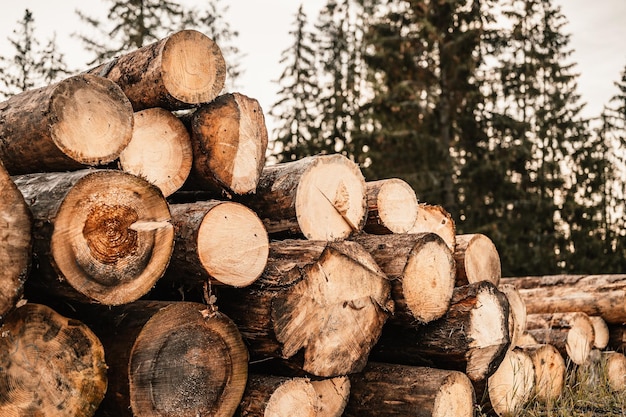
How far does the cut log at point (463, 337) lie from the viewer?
3.76m

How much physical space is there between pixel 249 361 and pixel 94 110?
1.55 metres

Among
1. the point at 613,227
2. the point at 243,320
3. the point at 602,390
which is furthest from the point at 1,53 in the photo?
the point at 613,227

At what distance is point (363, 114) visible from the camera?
13.1m

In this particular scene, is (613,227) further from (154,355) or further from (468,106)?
(154,355)

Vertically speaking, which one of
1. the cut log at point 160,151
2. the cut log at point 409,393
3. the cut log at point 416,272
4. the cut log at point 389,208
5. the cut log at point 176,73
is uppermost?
the cut log at point 176,73

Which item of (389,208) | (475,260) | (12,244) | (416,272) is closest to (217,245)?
(12,244)

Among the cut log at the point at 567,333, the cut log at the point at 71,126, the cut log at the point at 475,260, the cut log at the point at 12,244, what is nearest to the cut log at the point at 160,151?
the cut log at the point at 71,126

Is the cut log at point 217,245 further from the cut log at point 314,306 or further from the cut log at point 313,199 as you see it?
the cut log at point 313,199

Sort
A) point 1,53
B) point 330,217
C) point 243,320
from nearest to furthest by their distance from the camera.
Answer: point 243,320 → point 330,217 → point 1,53

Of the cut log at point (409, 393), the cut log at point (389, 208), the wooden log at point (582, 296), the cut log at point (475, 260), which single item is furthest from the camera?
the wooden log at point (582, 296)

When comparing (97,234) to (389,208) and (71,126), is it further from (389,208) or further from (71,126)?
(389,208)

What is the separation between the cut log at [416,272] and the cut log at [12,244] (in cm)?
207

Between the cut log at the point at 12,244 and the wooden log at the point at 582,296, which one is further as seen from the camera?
the wooden log at the point at 582,296

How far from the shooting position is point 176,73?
3.37m
